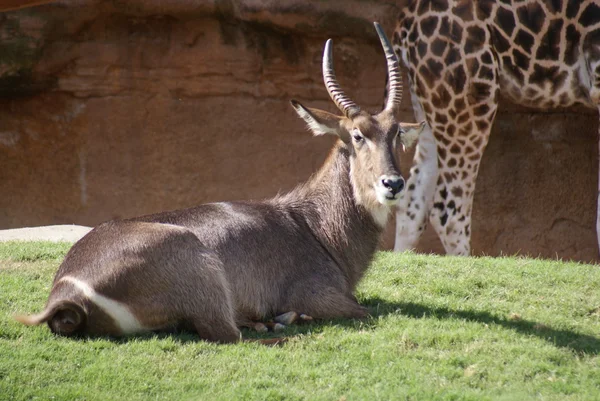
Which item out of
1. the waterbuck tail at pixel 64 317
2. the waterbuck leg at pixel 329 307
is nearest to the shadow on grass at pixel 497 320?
the waterbuck leg at pixel 329 307

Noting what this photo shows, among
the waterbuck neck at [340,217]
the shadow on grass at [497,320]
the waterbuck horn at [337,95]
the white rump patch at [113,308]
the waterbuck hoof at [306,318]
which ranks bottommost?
the waterbuck hoof at [306,318]

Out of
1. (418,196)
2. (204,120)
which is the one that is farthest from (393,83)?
(204,120)

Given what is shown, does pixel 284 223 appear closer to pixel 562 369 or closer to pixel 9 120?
pixel 562 369

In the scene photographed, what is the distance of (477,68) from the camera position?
10898mm

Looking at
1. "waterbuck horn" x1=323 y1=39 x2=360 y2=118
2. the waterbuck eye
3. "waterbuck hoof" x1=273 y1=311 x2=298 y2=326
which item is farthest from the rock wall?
"waterbuck hoof" x1=273 y1=311 x2=298 y2=326

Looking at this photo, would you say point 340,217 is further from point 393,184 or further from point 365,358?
point 365,358

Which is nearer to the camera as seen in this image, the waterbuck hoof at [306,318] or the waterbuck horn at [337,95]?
the waterbuck hoof at [306,318]

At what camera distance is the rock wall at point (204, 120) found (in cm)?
1288

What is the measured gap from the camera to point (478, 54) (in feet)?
35.8

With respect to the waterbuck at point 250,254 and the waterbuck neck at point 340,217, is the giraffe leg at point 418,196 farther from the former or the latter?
the waterbuck neck at point 340,217

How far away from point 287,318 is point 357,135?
1.66 meters

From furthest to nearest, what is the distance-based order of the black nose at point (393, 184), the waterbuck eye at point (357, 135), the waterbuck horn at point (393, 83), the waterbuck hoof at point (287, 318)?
the waterbuck horn at point (393, 83) < the waterbuck eye at point (357, 135) < the black nose at point (393, 184) < the waterbuck hoof at point (287, 318)

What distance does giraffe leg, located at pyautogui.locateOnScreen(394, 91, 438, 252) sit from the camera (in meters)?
11.5

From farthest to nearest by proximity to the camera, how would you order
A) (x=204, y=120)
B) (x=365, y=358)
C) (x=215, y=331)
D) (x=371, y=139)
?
(x=204, y=120), (x=371, y=139), (x=215, y=331), (x=365, y=358)
